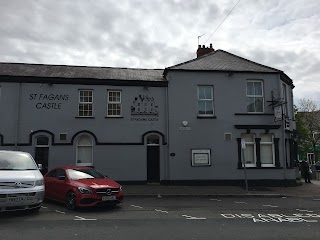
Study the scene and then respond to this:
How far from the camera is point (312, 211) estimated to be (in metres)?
Result: 11.0

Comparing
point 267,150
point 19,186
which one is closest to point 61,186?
point 19,186

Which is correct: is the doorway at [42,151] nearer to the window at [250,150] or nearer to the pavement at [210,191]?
the pavement at [210,191]

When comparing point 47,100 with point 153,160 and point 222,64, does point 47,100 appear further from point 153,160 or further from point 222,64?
point 222,64

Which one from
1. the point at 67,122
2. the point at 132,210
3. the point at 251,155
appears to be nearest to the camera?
the point at 132,210

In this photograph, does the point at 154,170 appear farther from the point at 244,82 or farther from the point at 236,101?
the point at 244,82

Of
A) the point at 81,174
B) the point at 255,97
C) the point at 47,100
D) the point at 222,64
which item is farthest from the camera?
the point at 222,64

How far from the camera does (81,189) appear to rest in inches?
407

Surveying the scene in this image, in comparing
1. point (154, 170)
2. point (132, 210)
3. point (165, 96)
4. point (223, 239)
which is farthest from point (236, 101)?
point (223, 239)

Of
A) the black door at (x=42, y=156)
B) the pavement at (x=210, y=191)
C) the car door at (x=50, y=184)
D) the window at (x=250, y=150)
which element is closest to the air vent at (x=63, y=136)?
the black door at (x=42, y=156)

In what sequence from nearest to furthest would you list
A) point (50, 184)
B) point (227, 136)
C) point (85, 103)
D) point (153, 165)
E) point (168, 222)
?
point (168, 222), point (50, 184), point (85, 103), point (153, 165), point (227, 136)

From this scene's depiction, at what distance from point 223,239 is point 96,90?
13.3 meters

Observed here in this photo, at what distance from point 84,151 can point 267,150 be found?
1073 cm

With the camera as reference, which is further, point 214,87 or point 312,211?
point 214,87

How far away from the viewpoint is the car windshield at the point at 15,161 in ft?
32.3
